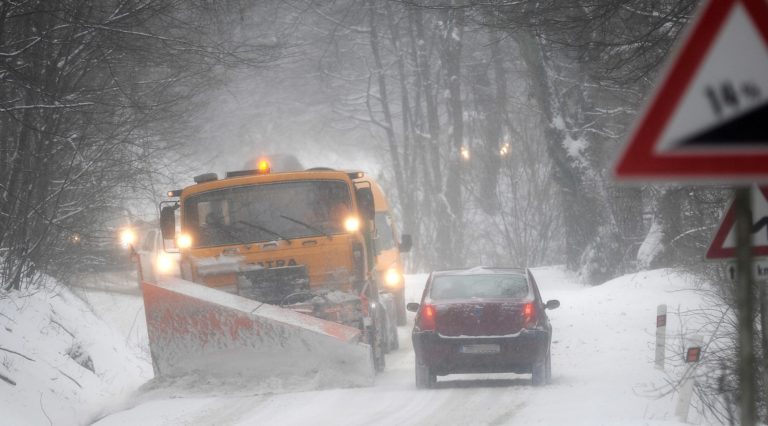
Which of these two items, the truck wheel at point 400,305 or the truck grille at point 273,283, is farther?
the truck wheel at point 400,305

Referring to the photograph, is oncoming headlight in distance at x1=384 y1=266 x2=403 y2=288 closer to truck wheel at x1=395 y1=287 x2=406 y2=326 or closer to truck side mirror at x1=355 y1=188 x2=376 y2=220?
truck wheel at x1=395 y1=287 x2=406 y2=326

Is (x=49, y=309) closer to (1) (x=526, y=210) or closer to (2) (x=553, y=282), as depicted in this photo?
(2) (x=553, y=282)

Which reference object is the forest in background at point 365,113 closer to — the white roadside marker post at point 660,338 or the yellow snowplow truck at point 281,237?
the white roadside marker post at point 660,338

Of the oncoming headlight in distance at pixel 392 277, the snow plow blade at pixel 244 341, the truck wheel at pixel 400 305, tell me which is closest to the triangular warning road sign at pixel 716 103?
the snow plow blade at pixel 244 341

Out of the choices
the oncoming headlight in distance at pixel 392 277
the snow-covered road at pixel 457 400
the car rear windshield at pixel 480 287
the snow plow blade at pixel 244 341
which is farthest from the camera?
the oncoming headlight in distance at pixel 392 277

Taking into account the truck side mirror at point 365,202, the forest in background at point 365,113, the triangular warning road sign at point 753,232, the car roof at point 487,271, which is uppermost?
A: the forest in background at point 365,113

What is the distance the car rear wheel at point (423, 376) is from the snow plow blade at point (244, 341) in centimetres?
71

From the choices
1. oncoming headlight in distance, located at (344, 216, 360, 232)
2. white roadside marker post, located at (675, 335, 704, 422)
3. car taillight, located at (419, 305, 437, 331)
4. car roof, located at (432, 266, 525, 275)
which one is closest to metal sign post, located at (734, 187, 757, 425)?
white roadside marker post, located at (675, 335, 704, 422)

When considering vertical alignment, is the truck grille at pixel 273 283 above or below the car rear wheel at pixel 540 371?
above

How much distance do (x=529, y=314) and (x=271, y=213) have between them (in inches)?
136

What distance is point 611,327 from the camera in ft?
61.4

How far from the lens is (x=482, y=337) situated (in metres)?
12.8

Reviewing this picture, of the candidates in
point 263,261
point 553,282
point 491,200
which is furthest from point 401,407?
point 491,200

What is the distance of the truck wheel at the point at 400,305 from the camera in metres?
20.2
